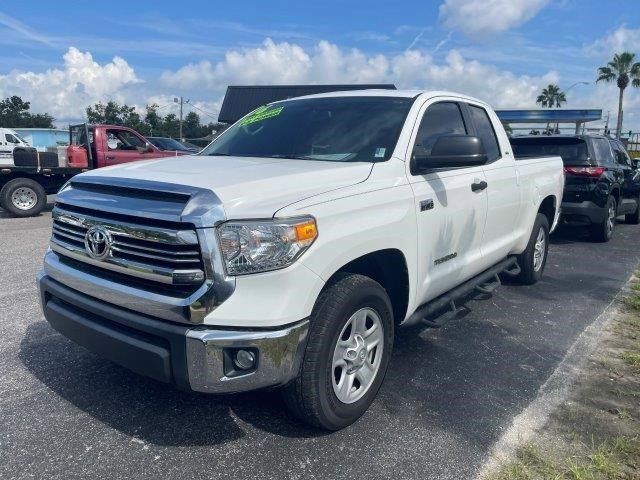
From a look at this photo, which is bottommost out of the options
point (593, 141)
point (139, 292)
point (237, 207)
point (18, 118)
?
point (139, 292)

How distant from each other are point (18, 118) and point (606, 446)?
77.5 metres

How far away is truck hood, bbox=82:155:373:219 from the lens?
2578 millimetres

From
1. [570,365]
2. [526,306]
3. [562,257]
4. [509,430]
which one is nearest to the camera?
[509,430]

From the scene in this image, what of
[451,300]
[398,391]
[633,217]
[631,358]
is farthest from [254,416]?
[633,217]

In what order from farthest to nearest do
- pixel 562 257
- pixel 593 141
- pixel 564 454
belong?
pixel 593 141
pixel 562 257
pixel 564 454

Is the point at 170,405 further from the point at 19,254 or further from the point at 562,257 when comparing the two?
the point at 562,257

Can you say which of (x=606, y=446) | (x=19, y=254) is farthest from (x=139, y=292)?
(x=19, y=254)

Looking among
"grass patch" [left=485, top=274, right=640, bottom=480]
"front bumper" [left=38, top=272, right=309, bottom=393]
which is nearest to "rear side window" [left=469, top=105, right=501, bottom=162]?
"grass patch" [left=485, top=274, right=640, bottom=480]

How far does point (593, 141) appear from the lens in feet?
29.5

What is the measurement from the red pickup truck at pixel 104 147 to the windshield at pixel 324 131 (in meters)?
8.44

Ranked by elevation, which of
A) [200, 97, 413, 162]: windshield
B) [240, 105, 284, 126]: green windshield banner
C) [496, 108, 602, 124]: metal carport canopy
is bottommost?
[200, 97, 413, 162]: windshield

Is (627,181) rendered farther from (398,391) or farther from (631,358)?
(398,391)

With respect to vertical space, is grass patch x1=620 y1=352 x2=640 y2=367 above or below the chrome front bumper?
below

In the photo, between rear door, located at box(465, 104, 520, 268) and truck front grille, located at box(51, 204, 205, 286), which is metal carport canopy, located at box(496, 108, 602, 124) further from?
truck front grille, located at box(51, 204, 205, 286)
